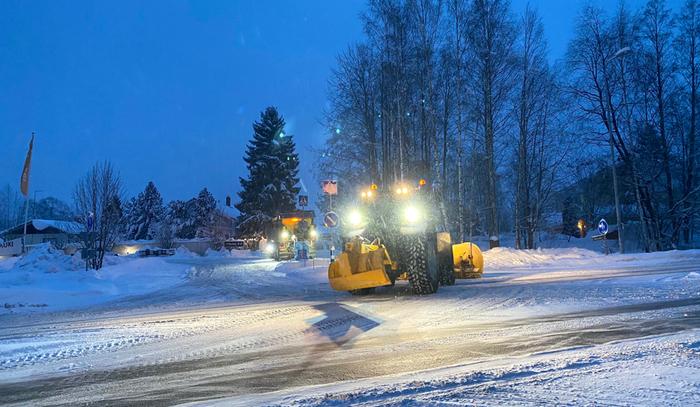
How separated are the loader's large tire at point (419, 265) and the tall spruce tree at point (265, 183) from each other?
4731 cm

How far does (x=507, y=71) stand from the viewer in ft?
93.5

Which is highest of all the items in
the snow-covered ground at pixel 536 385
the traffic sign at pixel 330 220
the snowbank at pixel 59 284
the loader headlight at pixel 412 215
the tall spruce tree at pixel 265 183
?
the tall spruce tree at pixel 265 183

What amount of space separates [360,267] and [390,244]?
39.6 inches

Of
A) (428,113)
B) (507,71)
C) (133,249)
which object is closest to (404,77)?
(428,113)

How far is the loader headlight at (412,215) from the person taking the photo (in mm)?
13125

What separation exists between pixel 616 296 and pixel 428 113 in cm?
1874

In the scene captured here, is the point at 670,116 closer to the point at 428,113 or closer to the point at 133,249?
the point at 428,113

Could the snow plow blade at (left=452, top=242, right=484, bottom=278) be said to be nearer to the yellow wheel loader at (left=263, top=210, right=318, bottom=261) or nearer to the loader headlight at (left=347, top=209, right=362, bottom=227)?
the loader headlight at (left=347, top=209, right=362, bottom=227)

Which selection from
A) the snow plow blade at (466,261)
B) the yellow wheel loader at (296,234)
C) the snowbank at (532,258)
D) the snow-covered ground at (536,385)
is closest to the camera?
the snow-covered ground at (536,385)

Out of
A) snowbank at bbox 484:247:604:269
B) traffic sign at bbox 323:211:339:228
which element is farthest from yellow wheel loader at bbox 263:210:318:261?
snowbank at bbox 484:247:604:269

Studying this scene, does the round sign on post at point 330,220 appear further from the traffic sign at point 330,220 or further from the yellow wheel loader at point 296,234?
the yellow wheel loader at point 296,234

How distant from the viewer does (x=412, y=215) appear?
519 inches

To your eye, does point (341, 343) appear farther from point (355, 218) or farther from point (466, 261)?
point (466, 261)

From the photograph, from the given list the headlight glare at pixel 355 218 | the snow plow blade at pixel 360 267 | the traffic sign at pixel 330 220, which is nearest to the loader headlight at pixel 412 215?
the snow plow blade at pixel 360 267
